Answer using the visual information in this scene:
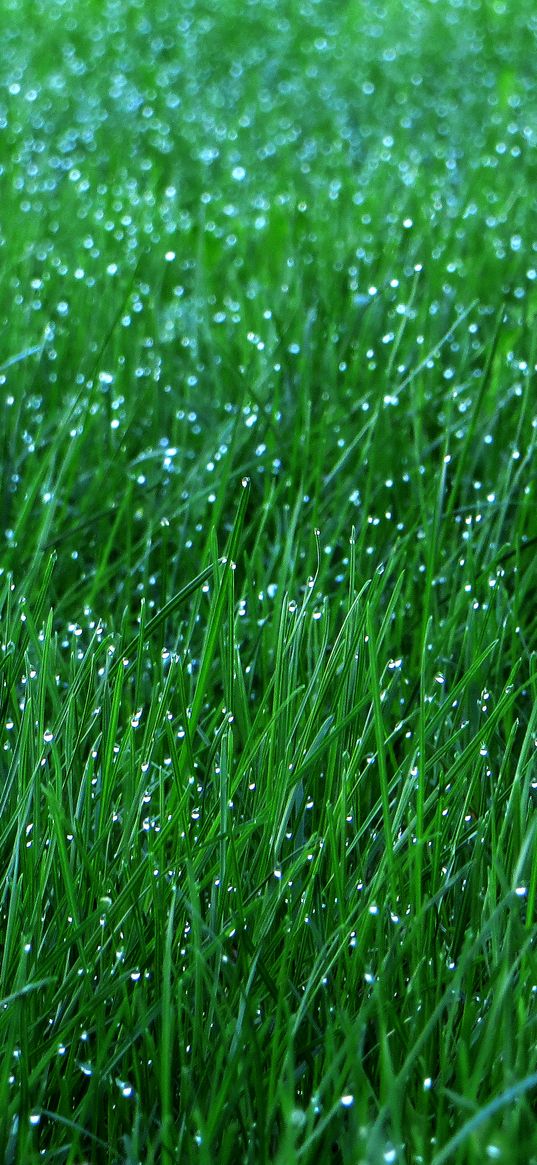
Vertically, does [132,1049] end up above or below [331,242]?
Result: below

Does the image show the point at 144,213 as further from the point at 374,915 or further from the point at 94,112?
the point at 374,915

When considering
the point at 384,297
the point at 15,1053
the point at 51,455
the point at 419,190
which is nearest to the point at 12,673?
the point at 15,1053

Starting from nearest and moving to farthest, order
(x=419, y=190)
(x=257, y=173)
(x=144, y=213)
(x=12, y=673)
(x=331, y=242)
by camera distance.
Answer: (x=12, y=673)
(x=331, y=242)
(x=144, y=213)
(x=419, y=190)
(x=257, y=173)

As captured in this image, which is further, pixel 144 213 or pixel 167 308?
pixel 144 213

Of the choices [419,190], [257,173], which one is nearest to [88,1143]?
[419,190]

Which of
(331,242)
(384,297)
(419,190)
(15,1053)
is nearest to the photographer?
(15,1053)

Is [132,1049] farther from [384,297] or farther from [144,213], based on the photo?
[144,213]

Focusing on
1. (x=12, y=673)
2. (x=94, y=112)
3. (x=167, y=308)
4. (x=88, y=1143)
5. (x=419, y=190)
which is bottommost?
(x=88, y=1143)
